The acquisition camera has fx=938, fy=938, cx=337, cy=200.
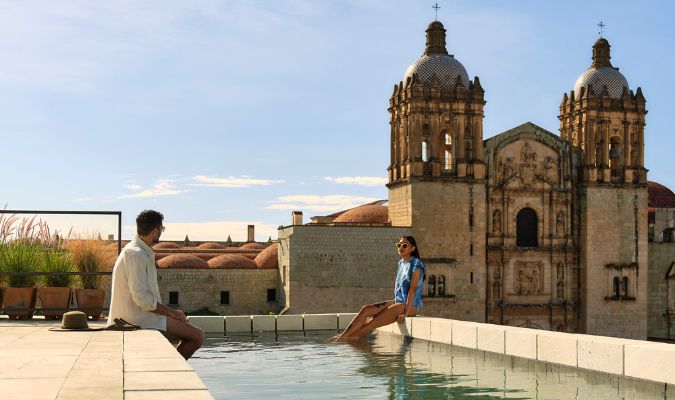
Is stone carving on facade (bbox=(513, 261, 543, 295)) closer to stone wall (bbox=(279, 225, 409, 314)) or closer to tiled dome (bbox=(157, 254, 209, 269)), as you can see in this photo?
stone wall (bbox=(279, 225, 409, 314))

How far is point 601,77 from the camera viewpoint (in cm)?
4412

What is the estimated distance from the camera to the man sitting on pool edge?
822 cm

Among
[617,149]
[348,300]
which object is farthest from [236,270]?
[617,149]

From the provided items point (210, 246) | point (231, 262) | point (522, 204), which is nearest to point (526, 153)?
point (522, 204)

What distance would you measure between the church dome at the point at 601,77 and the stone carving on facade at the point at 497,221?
7.83m

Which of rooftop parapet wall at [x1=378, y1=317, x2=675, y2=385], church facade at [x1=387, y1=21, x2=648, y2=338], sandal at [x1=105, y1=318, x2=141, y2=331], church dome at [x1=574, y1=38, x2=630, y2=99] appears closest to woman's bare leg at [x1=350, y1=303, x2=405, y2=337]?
rooftop parapet wall at [x1=378, y1=317, x2=675, y2=385]

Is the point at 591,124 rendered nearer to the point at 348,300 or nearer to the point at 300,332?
the point at 348,300

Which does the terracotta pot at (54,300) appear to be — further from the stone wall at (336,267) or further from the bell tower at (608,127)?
the bell tower at (608,127)

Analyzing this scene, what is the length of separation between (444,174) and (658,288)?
12985mm

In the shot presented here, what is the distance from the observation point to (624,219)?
42281 millimetres

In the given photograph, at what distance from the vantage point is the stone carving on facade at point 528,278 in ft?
136

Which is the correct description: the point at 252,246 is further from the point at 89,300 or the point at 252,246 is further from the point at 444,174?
the point at 89,300

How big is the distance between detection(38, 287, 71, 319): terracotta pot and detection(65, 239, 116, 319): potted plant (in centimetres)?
15

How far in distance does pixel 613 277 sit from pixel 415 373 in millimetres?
35275
